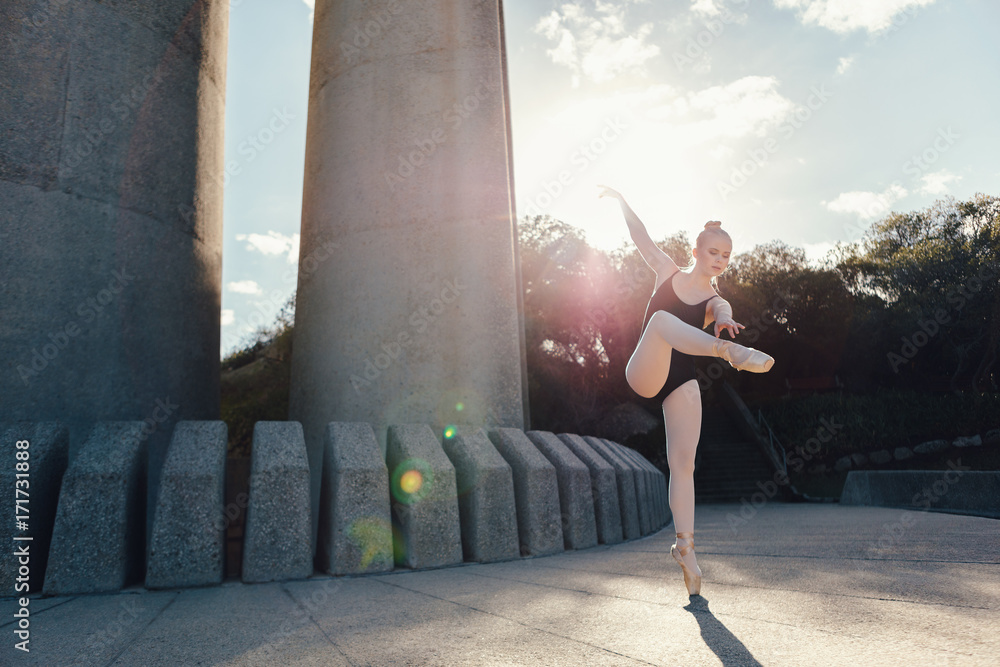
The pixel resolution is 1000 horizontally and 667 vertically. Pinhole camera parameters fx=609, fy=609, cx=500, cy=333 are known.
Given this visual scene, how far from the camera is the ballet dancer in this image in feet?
8.89

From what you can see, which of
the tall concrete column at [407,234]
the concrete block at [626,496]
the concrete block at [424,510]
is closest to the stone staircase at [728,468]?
the concrete block at [626,496]

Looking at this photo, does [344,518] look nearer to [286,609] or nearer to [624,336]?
[286,609]

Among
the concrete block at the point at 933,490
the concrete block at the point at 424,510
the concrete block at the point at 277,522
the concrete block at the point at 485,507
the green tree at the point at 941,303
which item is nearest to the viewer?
the concrete block at the point at 277,522

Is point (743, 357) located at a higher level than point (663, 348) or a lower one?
lower

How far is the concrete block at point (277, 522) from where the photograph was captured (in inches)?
120

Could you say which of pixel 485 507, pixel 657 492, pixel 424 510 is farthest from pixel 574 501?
pixel 657 492

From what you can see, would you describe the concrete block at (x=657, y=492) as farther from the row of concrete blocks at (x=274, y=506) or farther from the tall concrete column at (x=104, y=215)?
the tall concrete column at (x=104, y=215)

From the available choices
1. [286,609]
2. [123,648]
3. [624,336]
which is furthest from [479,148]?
[624,336]

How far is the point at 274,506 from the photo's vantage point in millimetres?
3111

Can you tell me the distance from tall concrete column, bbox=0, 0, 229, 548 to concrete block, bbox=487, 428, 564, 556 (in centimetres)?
297

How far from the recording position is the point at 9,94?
4078 mm

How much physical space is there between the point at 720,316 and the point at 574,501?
77.0 inches

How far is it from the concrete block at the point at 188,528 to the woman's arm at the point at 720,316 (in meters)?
2.56

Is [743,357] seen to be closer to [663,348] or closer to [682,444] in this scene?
[663,348]
